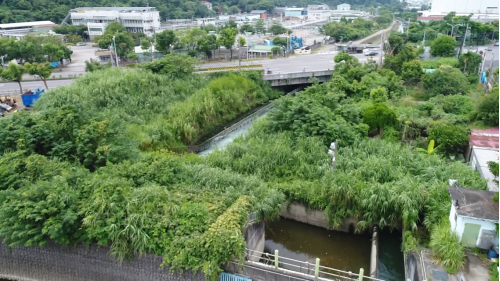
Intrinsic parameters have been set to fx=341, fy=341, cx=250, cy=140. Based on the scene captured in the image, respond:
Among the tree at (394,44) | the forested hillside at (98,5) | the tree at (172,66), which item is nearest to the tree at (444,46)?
the tree at (394,44)

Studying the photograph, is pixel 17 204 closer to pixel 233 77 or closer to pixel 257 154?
pixel 257 154

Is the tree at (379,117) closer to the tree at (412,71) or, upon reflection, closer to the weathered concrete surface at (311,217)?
the weathered concrete surface at (311,217)

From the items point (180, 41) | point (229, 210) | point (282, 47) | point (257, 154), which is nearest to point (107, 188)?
point (229, 210)

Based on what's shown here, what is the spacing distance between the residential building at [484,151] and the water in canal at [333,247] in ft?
18.4

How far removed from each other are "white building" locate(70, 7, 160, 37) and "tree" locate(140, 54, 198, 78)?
47.7 m

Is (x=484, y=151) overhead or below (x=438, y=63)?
below

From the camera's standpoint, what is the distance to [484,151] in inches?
774

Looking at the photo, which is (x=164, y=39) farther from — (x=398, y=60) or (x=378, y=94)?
(x=378, y=94)

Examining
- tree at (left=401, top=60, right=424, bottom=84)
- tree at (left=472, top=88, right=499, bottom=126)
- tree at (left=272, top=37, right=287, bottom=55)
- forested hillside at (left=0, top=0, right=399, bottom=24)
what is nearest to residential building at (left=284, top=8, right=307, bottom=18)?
forested hillside at (left=0, top=0, right=399, bottom=24)

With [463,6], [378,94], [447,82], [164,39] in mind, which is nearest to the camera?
[378,94]

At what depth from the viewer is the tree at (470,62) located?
133 ft

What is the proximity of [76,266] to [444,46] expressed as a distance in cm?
5177

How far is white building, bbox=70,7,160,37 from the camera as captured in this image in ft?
260

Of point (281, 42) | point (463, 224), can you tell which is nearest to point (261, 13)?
point (281, 42)
